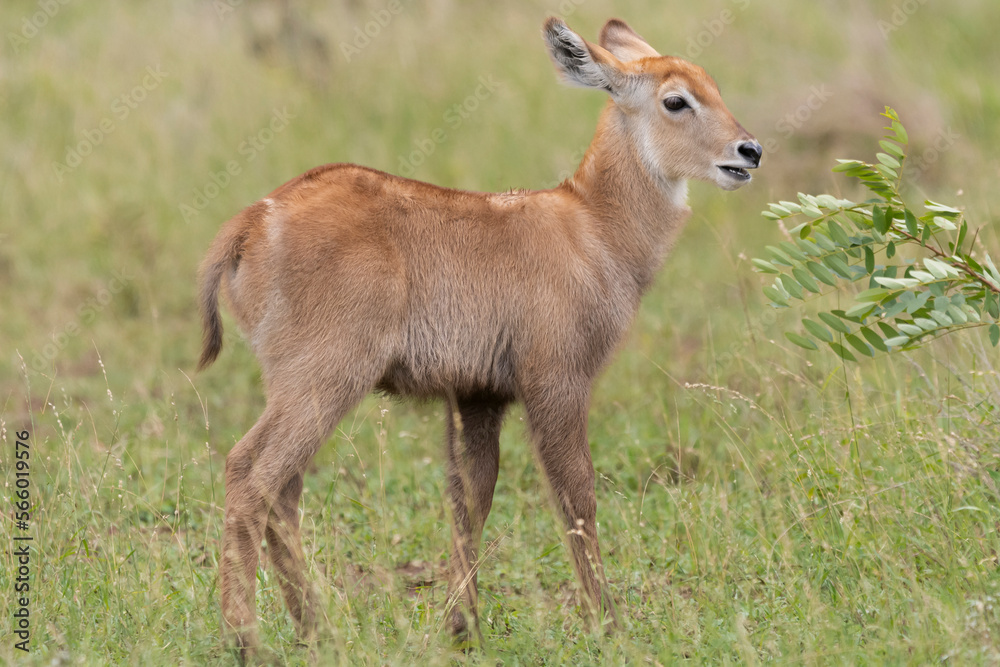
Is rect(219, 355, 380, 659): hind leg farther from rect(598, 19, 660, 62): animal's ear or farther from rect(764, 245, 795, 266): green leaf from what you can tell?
rect(598, 19, 660, 62): animal's ear

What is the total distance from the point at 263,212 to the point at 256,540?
3.98 ft

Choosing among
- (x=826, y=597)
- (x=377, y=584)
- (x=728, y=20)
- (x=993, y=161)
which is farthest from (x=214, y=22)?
(x=826, y=597)

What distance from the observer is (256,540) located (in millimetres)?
3666

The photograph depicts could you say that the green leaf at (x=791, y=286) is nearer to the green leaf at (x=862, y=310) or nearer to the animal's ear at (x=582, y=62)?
the green leaf at (x=862, y=310)

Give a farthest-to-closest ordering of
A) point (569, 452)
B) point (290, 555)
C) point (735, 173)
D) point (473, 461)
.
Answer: point (735, 173)
point (473, 461)
point (569, 452)
point (290, 555)

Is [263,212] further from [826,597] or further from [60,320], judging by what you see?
[60,320]

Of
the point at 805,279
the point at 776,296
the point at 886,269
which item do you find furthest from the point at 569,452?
the point at 886,269

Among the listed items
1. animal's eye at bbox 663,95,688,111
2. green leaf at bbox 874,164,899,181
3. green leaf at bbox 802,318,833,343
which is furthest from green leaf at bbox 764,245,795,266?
animal's eye at bbox 663,95,688,111

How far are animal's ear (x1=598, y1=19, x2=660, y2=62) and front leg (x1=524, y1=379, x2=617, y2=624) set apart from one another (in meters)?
1.89

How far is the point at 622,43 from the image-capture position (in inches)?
206

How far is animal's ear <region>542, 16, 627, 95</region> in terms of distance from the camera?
4.43m

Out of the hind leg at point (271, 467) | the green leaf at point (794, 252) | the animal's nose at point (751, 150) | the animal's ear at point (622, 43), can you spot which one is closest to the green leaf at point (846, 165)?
the green leaf at point (794, 252)

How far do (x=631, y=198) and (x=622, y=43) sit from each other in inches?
45.3

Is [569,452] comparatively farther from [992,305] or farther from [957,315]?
[992,305]
